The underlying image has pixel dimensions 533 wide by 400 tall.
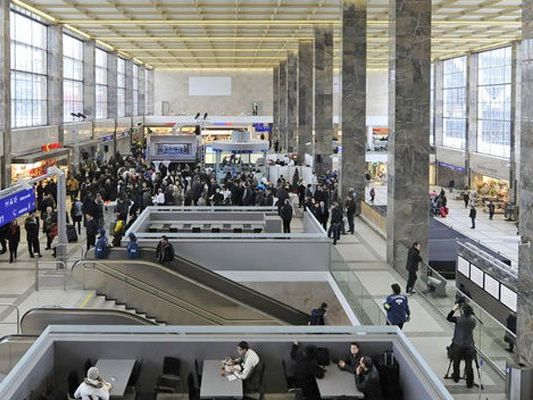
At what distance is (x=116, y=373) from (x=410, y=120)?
44.6 feet

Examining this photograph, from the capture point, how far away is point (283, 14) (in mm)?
38031

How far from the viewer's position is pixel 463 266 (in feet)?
56.7

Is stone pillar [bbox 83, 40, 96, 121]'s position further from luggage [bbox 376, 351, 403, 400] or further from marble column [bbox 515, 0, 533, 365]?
luggage [bbox 376, 351, 403, 400]

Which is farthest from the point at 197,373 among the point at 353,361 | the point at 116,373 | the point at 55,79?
the point at 55,79

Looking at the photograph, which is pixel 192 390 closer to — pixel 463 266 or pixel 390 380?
pixel 390 380

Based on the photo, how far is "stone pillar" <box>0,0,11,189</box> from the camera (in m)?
27.9

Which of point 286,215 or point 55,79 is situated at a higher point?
point 55,79

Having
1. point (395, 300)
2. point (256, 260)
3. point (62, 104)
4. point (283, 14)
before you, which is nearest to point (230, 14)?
point (283, 14)

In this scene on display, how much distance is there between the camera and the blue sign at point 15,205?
17875 mm

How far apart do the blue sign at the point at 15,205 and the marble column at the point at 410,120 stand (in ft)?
32.0

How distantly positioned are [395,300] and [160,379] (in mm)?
4676

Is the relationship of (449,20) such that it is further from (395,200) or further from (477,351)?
(477,351)

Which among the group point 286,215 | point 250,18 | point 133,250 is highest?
point 250,18

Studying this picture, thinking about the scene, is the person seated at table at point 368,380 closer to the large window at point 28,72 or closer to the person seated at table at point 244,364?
the person seated at table at point 244,364
